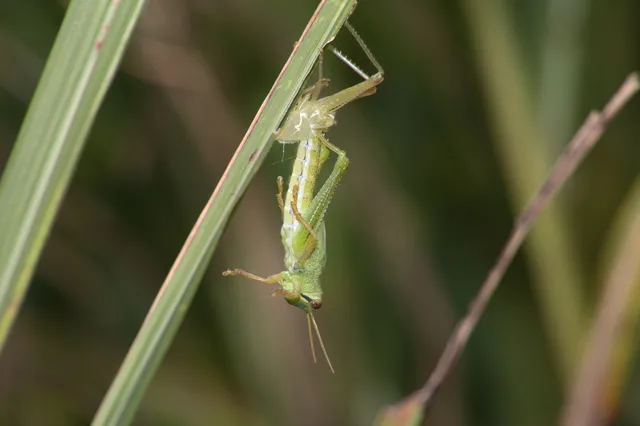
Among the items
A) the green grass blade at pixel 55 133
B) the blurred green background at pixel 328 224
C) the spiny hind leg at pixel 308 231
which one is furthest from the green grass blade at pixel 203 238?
the blurred green background at pixel 328 224

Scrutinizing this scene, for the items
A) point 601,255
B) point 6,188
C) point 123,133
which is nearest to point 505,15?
point 601,255

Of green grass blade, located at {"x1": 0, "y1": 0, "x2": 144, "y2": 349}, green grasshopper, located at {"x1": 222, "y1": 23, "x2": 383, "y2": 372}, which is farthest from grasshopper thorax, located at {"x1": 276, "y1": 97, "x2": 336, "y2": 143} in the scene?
green grass blade, located at {"x1": 0, "y1": 0, "x2": 144, "y2": 349}

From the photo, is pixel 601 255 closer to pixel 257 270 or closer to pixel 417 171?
pixel 417 171

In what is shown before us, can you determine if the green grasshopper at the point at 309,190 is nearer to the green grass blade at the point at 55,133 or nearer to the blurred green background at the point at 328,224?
the green grass blade at the point at 55,133

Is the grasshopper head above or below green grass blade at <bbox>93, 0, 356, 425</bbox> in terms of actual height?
below

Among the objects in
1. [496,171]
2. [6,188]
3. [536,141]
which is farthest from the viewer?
[496,171]

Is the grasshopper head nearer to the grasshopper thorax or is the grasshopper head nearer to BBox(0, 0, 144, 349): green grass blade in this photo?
the grasshopper thorax
